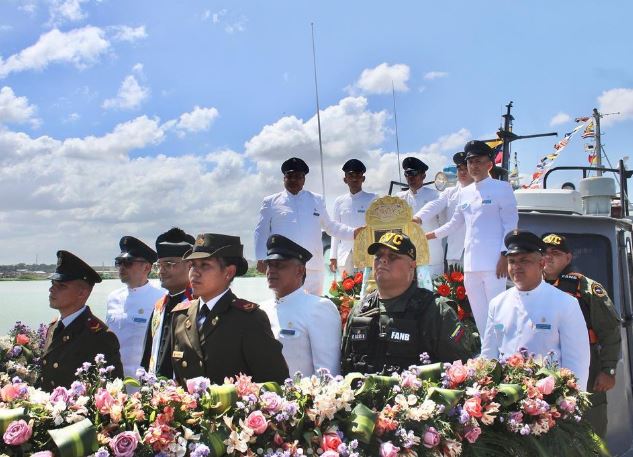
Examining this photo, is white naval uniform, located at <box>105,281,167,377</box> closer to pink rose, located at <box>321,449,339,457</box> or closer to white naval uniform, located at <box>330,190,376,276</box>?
white naval uniform, located at <box>330,190,376,276</box>

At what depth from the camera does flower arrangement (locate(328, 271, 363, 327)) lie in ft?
20.0

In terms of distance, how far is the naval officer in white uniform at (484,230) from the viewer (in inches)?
232

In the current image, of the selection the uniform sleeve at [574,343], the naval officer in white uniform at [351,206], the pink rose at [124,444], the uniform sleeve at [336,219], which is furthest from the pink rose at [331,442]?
the uniform sleeve at [336,219]

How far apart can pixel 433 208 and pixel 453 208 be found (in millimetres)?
240

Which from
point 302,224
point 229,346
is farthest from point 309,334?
point 302,224

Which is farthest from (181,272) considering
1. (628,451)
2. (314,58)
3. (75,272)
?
(314,58)

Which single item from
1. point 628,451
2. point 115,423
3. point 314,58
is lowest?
point 628,451

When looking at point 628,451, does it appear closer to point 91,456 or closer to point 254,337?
point 254,337

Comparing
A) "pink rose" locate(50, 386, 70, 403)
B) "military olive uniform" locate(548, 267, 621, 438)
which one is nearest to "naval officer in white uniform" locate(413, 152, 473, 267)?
"military olive uniform" locate(548, 267, 621, 438)

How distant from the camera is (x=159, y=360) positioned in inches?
149

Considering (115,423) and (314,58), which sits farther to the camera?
(314,58)

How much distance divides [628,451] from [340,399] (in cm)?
362

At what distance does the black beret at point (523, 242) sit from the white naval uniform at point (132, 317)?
2.91m

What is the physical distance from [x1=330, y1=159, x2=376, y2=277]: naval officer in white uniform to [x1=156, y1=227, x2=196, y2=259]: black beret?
7.41 ft
